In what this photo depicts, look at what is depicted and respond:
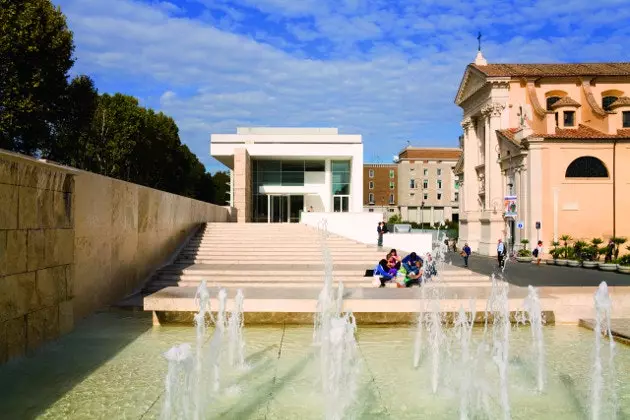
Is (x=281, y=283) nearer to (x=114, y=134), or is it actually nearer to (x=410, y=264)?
(x=410, y=264)

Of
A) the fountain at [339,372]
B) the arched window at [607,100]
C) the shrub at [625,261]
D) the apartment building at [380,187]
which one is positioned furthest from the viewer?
the apartment building at [380,187]

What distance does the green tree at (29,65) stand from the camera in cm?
2269

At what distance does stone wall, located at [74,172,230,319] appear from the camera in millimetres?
9445

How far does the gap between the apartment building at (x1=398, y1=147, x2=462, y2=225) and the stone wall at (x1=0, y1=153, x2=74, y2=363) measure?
87.6 m

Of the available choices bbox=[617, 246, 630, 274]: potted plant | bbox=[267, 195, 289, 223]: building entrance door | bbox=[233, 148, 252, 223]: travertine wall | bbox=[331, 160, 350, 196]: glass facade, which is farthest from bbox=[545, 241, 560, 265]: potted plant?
bbox=[233, 148, 252, 223]: travertine wall

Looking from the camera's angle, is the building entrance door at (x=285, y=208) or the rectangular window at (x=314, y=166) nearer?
the rectangular window at (x=314, y=166)

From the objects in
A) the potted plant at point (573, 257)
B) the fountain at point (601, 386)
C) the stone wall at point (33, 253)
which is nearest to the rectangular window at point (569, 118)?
the potted plant at point (573, 257)

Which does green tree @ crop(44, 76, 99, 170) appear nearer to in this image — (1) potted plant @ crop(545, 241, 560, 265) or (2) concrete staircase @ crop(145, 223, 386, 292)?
(2) concrete staircase @ crop(145, 223, 386, 292)

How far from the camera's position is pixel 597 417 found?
505 centimetres

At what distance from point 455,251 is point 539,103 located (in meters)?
14.5

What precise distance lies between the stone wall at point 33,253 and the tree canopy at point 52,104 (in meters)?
18.4

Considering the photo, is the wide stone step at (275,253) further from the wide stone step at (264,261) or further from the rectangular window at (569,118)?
the rectangular window at (569,118)

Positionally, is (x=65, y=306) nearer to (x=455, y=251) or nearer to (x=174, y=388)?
(x=174, y=388)

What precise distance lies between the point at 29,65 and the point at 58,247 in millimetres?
19787
